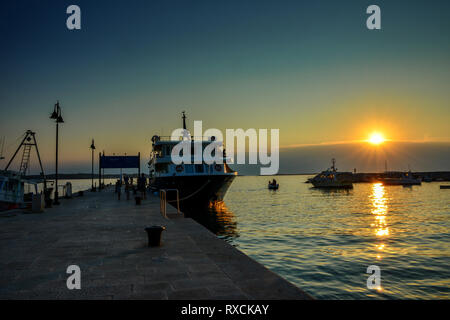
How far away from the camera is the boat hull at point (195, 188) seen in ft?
95.0

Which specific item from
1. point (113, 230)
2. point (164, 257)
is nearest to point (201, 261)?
point (164, 257)

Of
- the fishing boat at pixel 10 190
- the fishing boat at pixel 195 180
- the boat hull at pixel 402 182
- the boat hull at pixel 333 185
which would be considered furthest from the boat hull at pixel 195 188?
the boat hull at pixel 402 182

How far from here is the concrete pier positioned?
17.4ft

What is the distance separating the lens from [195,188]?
96.4 ft

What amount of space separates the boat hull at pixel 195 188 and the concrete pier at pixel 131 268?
17.4 m

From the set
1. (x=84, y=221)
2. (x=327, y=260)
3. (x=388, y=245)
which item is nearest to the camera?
(x=327, y=260)

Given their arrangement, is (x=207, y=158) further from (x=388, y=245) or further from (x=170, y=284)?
(x=170, y=284)

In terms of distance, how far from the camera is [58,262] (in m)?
7.36

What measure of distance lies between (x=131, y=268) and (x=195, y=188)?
2262 centimetres

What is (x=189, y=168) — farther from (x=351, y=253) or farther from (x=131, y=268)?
(x=131, y=268)

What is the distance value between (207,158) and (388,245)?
18733 millimetres

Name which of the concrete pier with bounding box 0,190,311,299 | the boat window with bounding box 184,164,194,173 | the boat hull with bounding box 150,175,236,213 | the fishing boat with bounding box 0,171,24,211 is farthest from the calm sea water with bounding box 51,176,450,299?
the fishing boat with bounding box 0,171,24,211

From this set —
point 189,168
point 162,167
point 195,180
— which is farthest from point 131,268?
point 162,167
